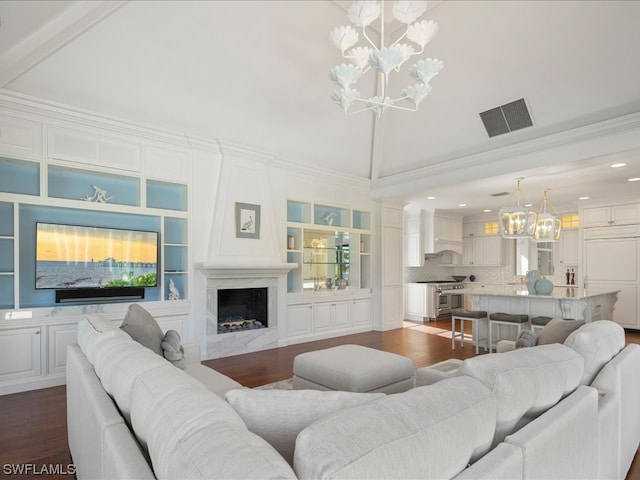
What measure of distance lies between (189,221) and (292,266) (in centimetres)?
167

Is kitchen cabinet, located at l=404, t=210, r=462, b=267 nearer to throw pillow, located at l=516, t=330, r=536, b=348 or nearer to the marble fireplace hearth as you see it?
the marble fireplace hearth

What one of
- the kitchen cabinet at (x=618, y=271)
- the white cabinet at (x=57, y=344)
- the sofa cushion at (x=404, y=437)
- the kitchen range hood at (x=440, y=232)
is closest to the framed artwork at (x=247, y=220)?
the white cabinet at (x=57, y=344)

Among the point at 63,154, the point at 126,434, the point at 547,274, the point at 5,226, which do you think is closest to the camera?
the point at 126,434

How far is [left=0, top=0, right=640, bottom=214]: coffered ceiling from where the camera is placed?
379 centimetres

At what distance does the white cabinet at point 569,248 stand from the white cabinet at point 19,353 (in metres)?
9.79

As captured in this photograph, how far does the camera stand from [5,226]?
3.87 m

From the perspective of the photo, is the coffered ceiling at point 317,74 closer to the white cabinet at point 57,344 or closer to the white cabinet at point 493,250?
the white cabinet at point 57,344

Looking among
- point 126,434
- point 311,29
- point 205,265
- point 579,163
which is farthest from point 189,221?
point 579,163

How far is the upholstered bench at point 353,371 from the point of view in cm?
293

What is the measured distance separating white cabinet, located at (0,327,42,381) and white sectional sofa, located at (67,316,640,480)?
2.70m

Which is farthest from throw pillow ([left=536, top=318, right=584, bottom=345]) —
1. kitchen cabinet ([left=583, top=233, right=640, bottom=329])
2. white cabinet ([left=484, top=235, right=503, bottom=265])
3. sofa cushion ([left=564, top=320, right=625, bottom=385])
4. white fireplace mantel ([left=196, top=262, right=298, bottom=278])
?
white cabinet ([left=484, top=235, right=503, bottom=265])

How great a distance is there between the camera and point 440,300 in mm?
8828

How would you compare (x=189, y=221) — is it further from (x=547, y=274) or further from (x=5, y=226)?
(x=547, y=274)

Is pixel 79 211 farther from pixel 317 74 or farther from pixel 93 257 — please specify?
pixel 317 74
